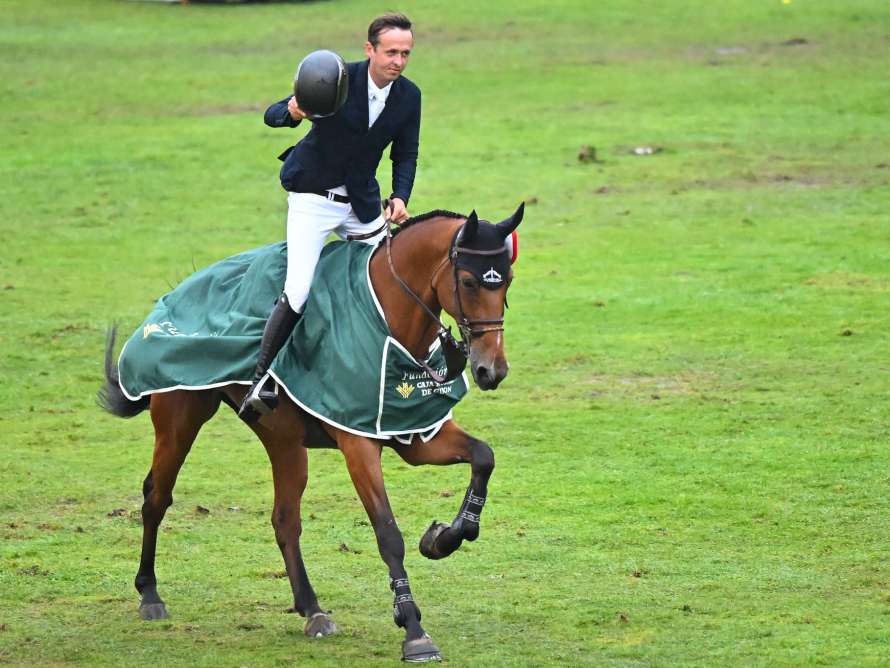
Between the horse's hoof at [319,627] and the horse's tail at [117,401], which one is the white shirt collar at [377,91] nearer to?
the horse's tail at [117,401]

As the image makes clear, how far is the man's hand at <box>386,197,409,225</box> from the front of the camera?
Result: 28.0ft

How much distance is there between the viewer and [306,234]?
8539 millimetres

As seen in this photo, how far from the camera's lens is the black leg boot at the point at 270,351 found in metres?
8.41

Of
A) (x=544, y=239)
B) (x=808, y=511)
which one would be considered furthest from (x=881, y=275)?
(x=808, y=511)

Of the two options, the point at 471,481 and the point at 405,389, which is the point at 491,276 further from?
the point at 471,481

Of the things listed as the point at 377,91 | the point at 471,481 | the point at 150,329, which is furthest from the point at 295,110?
the point at 471,481

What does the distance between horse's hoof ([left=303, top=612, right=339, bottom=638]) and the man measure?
114 centimetres

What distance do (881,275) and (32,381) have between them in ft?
30.3

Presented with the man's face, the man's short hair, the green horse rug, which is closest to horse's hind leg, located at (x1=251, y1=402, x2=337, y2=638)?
the green horse rug

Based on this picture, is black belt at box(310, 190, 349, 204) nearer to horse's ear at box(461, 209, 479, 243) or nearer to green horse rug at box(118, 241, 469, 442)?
green horse rug at box(118, 241, 469, 442)

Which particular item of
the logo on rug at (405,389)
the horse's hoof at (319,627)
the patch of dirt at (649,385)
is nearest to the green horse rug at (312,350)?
the logo on rug at (405,389)

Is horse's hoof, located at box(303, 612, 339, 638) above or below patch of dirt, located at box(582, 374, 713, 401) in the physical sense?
above

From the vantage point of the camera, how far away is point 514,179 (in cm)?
2236

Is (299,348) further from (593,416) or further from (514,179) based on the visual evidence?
(514,179)
